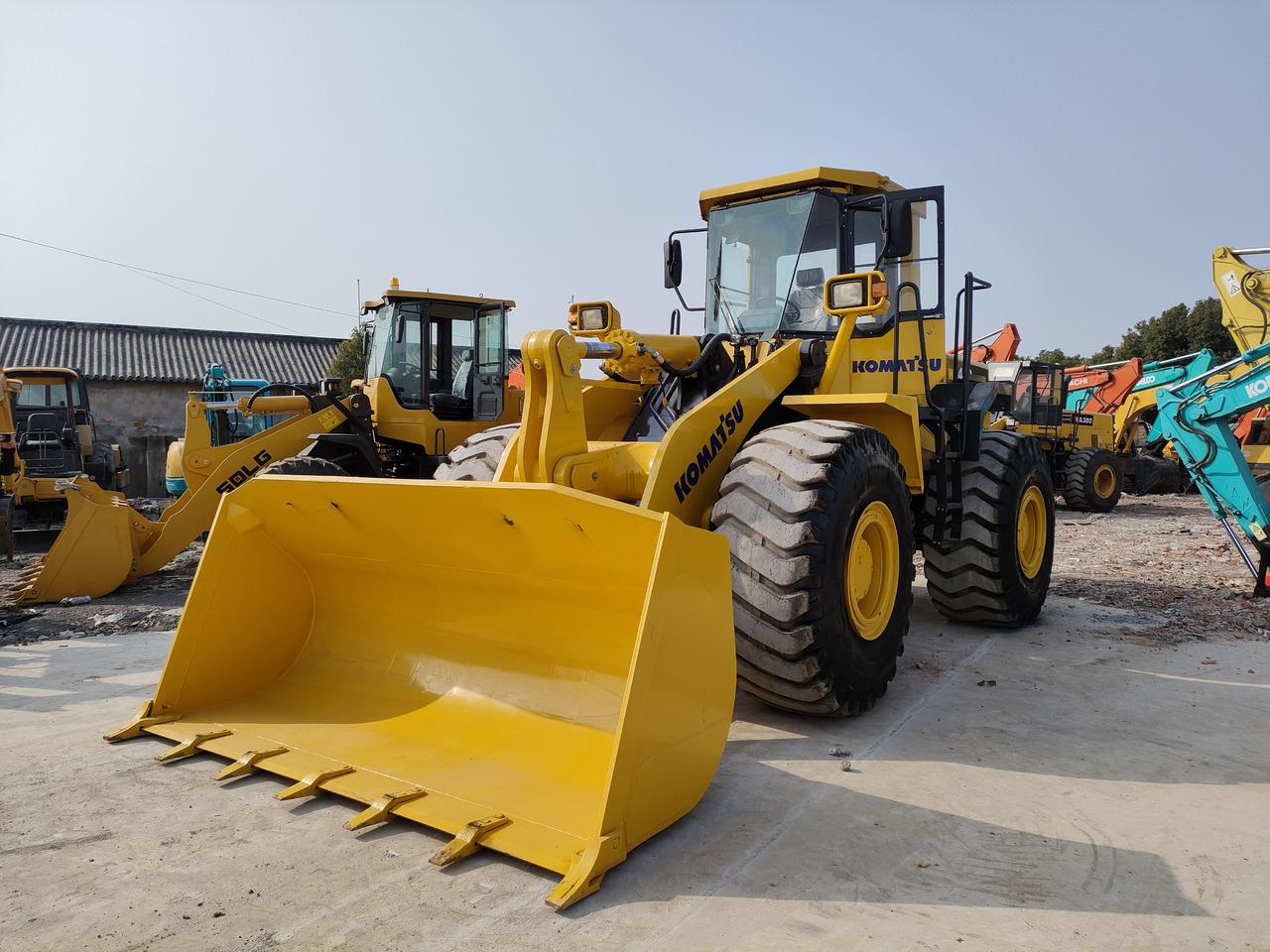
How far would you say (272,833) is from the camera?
9.79 feet

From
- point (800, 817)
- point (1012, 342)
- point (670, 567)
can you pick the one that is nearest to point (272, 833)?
point (670, 567)

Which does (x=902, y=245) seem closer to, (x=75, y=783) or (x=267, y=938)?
(x=267, y=938)

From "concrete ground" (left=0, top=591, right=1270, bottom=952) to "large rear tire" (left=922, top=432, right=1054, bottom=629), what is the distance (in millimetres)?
1596

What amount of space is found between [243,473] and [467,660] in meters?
6.08

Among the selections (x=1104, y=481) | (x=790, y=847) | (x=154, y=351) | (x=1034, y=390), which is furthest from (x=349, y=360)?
(x=790, y=847)

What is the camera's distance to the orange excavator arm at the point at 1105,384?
19.7 metres

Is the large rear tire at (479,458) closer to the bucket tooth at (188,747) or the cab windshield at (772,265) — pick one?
the cab windshield at (772,265)

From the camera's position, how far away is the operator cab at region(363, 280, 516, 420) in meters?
9.91

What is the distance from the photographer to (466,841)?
9.04 ft

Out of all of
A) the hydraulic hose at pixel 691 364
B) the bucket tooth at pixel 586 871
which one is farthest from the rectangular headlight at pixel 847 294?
the bucket tooth at pixel 586 871

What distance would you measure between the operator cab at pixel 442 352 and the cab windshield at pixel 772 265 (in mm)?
4826

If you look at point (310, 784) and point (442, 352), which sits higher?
point (442, 352)

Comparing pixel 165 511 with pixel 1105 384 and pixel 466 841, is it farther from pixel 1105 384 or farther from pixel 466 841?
pixel 1105 384

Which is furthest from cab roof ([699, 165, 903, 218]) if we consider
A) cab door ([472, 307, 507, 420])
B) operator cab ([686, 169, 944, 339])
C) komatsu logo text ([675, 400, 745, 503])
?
cab door ([472, 307, 507, 420])
